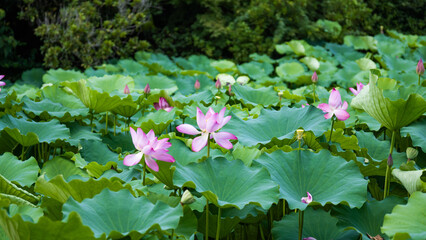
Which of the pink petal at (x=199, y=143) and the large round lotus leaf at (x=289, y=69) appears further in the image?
the large round lotus leaf at (x=289, y=69)

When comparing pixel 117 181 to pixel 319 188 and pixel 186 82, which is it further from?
pixel 186 82

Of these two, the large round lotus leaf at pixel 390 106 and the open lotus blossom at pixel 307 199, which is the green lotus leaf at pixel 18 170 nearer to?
the open lotus blossom at pixel 307 199

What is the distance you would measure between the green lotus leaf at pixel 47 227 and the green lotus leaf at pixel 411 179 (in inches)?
33.7

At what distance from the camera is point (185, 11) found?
590cm

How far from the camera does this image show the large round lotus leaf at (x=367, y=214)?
1.19 m

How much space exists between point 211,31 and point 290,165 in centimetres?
408

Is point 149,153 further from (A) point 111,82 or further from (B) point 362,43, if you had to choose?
(B) point 362,43

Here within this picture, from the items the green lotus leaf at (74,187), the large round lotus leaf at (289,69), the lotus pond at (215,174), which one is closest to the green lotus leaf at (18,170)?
the lotus pond at (215,174)

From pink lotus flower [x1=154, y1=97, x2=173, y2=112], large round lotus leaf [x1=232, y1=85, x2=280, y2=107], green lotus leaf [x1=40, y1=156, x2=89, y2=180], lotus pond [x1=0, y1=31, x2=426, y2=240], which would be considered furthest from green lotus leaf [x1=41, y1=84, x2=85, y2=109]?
large round lotus leaf [x1=232, y1=85, x2=280, y2=107]

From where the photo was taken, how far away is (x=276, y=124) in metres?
1.58

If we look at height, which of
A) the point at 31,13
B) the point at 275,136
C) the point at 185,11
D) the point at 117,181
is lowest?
the point at 185,11

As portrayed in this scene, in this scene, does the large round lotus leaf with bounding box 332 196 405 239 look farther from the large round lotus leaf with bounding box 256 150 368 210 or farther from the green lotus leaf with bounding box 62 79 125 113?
the green lotus leaf with bounding box 62 79 125 113

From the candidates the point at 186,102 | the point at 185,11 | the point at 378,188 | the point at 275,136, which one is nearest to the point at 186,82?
the point at 186,102

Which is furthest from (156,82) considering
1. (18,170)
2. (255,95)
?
(18,170)
